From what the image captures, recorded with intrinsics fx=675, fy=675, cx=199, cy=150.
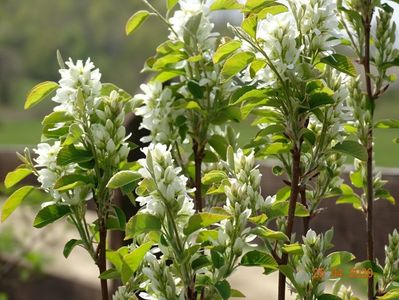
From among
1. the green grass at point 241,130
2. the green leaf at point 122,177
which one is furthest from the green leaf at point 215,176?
the green grass at point 241,130

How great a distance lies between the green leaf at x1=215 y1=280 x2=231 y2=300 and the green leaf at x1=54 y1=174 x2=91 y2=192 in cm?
25

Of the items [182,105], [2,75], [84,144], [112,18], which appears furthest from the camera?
[112,18]

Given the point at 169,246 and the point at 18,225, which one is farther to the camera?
the point at 18,225

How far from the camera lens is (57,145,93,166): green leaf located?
0.94 meters

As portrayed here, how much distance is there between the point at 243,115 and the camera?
1.00 meters

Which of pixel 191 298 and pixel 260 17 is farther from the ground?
pixel 260 17

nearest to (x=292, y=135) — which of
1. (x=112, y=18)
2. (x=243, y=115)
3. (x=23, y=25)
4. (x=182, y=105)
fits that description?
(x=243, y=115)

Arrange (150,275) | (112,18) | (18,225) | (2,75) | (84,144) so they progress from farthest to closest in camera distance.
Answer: (112,18) → (2,75) → (18,225) → (84,144) → (150,275)

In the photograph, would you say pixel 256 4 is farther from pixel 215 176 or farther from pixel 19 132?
Result: pixel 19 132

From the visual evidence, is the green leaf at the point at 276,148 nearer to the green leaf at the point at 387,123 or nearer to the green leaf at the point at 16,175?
the green leaf at the point at 387,123

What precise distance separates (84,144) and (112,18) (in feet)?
111

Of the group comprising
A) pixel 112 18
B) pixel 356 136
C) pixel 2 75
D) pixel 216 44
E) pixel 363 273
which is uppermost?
pixel 112 18

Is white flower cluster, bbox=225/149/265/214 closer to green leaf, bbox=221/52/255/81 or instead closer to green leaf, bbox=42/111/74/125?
green leaf, bbox=221/52/255/81

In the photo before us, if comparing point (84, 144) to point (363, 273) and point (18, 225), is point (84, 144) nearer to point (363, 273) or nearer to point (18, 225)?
point (363, 273)
